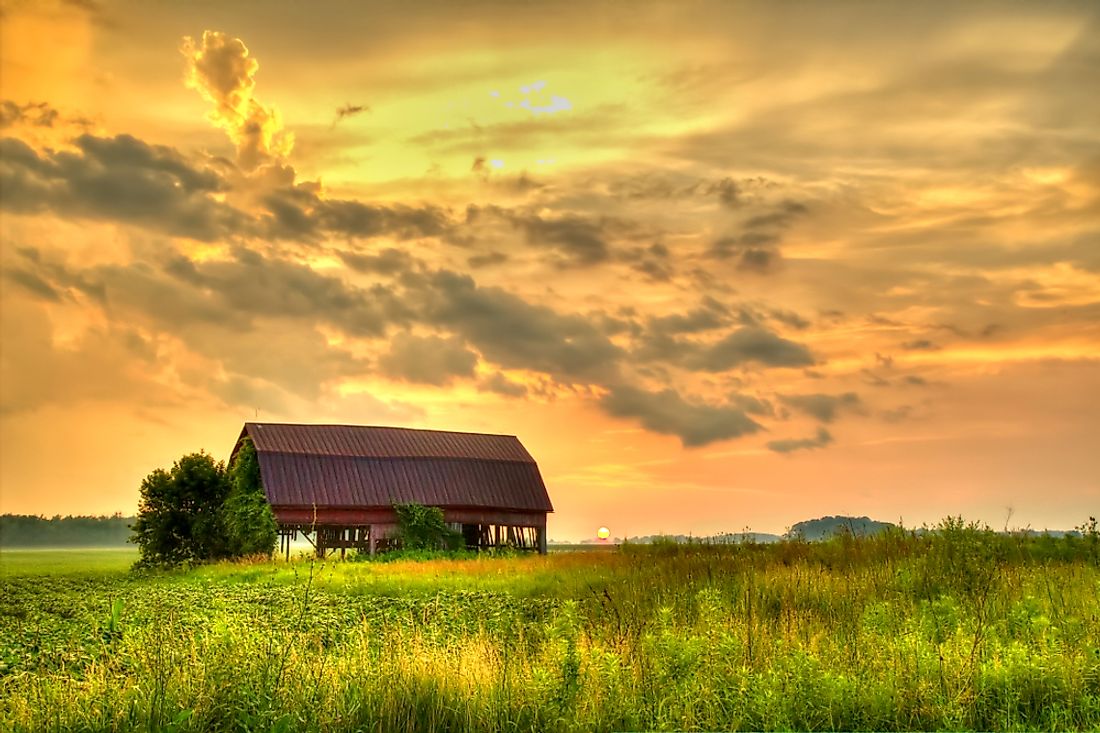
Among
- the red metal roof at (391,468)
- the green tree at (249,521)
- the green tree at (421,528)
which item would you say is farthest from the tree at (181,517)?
the green tree at (421,528)

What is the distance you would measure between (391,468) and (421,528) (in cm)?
364

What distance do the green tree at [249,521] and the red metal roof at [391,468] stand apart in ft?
2.36

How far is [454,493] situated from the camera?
5331cm

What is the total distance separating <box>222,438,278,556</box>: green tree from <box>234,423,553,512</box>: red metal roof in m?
0.72

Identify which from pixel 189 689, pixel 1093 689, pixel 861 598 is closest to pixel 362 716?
pixel 189 689

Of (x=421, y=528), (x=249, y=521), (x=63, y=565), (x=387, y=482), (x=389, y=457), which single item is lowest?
(x=63, y=565)

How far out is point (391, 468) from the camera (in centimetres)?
5250

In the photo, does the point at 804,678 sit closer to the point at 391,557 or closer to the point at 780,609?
the point at 780,609

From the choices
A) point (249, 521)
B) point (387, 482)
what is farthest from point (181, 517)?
point (387, 482)

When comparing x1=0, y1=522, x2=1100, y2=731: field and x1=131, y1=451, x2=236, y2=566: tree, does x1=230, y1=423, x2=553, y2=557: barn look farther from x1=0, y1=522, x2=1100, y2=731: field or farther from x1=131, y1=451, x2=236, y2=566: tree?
x1=0, y1=522, x2=1100, y2=731: field

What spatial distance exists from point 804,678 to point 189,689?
6638 mm

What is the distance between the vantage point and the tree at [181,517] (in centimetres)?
4538

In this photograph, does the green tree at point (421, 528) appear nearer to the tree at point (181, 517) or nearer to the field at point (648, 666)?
the tree at point (181, 517)

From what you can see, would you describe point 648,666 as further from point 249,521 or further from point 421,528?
point 421,528
